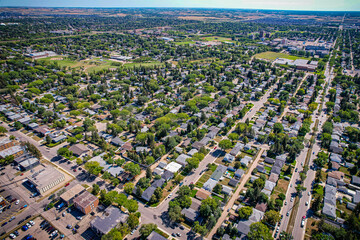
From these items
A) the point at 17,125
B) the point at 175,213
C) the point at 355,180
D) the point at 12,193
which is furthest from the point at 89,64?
the point at 355,180

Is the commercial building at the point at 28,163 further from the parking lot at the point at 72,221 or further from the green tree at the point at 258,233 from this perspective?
the green tree at the point at 258,233

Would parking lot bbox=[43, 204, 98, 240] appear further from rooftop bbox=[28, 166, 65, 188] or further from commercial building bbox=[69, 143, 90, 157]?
commercial building bbox=[69, 143, 90, 157]

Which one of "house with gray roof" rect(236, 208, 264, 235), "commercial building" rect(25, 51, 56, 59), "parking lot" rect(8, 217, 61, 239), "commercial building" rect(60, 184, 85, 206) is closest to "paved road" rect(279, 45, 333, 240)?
"house with gray roof" rect(236, 208, 264, 235)

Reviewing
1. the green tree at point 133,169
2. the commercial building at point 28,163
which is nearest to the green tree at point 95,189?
the green tree at point 133,169

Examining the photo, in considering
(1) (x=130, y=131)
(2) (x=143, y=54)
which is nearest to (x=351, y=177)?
(1) (x=130, y=131)

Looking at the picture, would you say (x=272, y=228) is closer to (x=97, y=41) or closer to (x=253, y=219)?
(x=253, y=219)

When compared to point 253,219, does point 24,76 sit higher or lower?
higher
